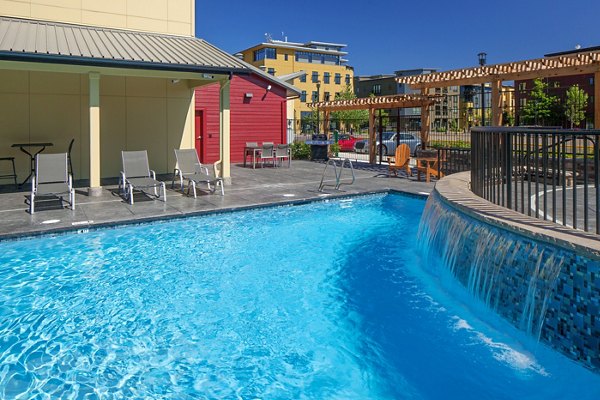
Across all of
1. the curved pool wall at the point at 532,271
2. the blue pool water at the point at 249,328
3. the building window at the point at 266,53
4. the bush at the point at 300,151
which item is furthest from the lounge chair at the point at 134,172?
the building window at the point at 266,53

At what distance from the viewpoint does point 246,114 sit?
2078cm

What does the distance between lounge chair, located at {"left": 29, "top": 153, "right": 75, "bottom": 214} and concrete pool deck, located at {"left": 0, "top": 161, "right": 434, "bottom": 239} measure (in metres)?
0.39

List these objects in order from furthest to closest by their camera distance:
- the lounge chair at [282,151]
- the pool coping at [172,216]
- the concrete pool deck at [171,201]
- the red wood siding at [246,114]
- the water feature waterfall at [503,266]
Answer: the red wood siding at [246,114]
the lounge chair at [282,151]
the concrete pool deck at [171,201]
the pool coping at [172,216]
the water feature waterfall at [503,266]

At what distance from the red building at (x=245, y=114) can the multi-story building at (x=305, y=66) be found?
40684mm

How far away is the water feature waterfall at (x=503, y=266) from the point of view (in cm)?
377

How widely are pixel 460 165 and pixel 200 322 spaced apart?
11314 millimetres

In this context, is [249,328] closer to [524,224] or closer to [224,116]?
[524,224]

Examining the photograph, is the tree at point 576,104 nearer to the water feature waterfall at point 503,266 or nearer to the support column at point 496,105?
the support column at point 496,105

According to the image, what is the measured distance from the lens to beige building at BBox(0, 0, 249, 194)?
10359 mm

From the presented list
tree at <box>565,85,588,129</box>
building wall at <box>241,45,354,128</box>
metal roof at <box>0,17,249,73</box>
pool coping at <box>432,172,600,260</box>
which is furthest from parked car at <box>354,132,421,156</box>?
building wall at <box>241,45,354,128</box>

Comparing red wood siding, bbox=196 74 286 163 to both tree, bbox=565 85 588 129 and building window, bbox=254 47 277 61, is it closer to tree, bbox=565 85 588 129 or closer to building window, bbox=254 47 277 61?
tree, bbox=565 85 588 129

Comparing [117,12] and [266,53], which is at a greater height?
[266,53]

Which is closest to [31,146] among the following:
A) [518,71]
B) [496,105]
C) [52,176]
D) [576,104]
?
[52,176]

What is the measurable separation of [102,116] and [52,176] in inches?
161
